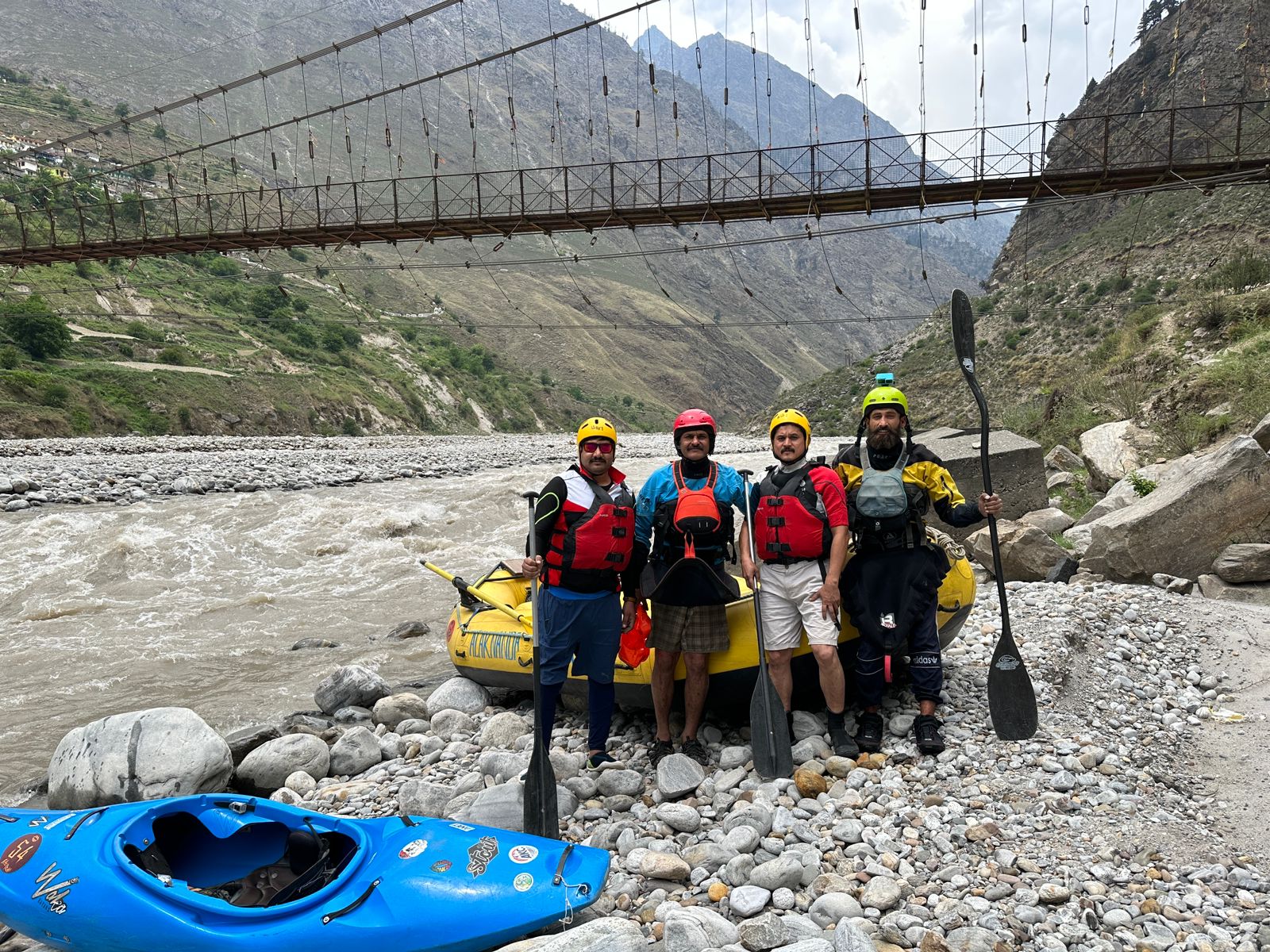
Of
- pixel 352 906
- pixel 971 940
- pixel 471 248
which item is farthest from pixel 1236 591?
pixel 471 248

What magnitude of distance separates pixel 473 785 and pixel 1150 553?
4422mm

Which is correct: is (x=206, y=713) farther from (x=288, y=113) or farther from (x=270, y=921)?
(x=288, y=113)

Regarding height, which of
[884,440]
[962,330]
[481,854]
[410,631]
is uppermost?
[962,330]

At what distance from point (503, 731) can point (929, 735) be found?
2.17m

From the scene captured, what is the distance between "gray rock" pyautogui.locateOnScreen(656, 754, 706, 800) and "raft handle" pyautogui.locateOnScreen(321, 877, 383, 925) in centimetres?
126

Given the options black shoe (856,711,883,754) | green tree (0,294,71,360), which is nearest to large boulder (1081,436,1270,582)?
black shoe (856,711,883,754)

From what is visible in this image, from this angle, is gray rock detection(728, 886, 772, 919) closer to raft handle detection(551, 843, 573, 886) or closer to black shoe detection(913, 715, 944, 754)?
raft handle detection(551, 843, 573, 886)

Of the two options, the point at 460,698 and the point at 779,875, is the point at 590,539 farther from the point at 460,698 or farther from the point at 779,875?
the point at 460,698

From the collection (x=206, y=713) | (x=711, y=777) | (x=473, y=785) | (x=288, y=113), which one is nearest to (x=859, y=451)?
(x=711, y=777)

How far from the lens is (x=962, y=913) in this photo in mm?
2391

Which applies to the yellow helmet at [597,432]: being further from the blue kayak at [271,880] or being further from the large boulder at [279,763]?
the large boulder at [279,763]

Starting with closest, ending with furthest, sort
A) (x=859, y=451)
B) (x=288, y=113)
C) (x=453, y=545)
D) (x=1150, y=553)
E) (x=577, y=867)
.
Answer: (x=577, y=867) → (x=859, y=451) → (x=1150, y=553) → (x=453, y=545) → (x=288, y=113)

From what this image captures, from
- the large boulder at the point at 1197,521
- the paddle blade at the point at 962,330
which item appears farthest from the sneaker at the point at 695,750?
the large boulder at the point at 1197,521

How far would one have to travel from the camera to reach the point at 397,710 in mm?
4965
